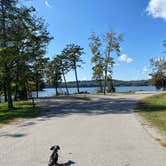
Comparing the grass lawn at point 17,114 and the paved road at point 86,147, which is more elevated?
the grass lawn at point 17,114

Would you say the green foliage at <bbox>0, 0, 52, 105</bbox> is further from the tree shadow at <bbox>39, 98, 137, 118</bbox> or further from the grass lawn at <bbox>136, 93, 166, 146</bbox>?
the grass lawn at <bbox>136, 93, 166, 146</bbox>

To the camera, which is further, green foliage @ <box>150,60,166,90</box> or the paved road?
green foliage @ <box>150,60,166,90</box>

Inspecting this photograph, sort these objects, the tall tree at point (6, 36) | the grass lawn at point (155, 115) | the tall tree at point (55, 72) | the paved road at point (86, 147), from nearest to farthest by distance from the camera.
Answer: the paved road at point (86, 147), the grass lawn at point (155, 115), the tall tree at point (6, 36), the tall tree at point (55, 72)

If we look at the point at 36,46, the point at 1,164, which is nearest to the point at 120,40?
the point at 36,46

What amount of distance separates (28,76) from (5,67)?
290cm

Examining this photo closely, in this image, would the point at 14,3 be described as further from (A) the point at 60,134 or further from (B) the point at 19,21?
(A) the point at 60,134

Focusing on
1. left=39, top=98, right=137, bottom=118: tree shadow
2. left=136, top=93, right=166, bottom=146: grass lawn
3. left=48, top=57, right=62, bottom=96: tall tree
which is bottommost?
left=136, top=93, right=166, bottom=146: grass lawn

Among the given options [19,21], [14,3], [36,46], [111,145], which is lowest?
[111,145]

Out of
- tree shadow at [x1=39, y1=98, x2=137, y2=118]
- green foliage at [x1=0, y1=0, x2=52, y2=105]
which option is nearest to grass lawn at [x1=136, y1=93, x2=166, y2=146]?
tree shadow at [x1=39, y1=98, x2=137, y2=118]

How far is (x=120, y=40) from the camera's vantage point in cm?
4709

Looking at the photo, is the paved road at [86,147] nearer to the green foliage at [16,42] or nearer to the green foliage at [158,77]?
the green foliage at [16,42]

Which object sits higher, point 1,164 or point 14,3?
point 14,3

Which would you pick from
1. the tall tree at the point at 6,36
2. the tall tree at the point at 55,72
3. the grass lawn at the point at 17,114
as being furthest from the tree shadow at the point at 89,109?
the tall tree at the point at 55,72

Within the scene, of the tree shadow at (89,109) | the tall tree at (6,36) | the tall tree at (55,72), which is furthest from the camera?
the tall tree at (55,72)
